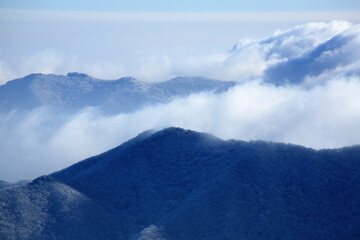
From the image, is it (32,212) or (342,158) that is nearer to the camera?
(32,212)

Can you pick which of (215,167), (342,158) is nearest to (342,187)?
(342,158)

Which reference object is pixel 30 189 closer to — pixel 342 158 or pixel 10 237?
pixel 10 237

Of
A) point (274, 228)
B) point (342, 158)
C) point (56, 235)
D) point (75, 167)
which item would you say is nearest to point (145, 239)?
point (56, 235)

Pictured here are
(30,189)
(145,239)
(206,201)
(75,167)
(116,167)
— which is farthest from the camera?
(75,167)

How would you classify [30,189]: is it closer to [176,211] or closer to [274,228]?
[176,211]

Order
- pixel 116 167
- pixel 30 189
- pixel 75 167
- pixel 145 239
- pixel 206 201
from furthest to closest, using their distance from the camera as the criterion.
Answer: pixel 75 167 → pixel 116 167 → pixel 30 189 → pixel 206 201 → pixel 145 239

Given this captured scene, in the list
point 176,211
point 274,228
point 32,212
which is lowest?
point 274,228

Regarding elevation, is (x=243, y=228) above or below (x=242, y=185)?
below
